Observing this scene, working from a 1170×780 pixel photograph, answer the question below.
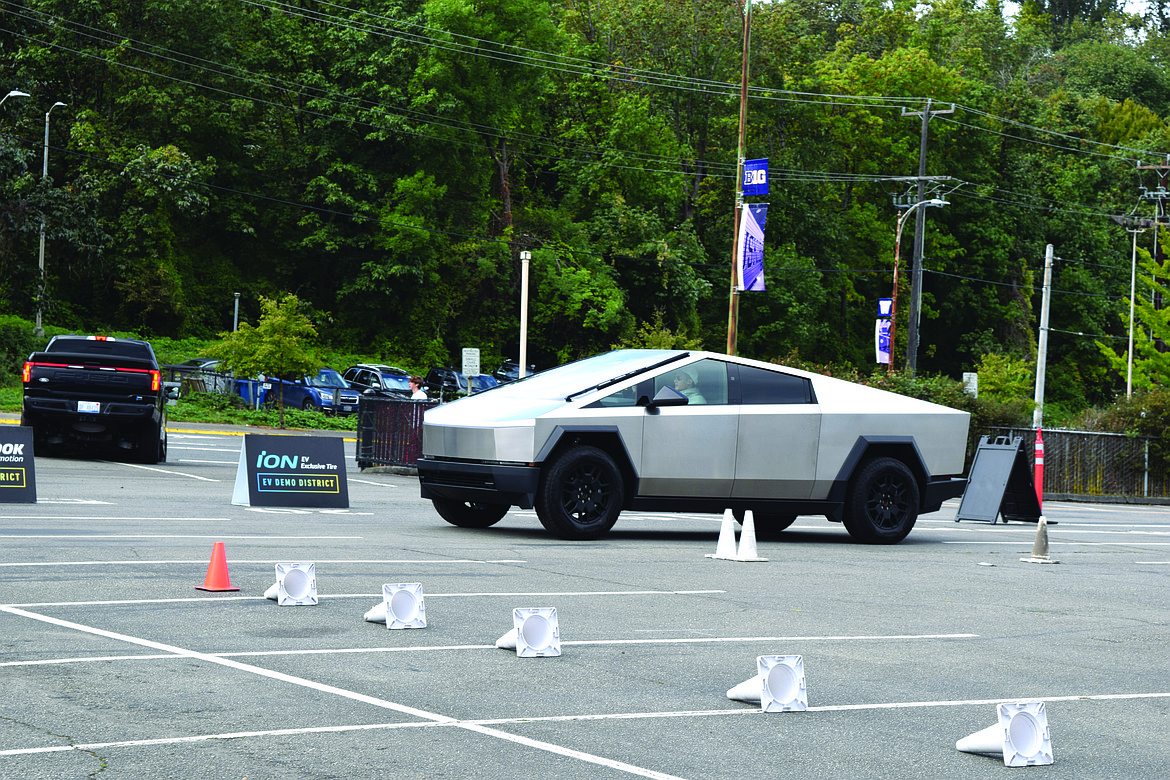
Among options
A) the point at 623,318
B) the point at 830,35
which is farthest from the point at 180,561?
the point at 830,35

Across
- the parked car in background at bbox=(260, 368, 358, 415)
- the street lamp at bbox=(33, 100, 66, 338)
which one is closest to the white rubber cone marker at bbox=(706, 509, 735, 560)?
the parked car in background at bbox=(260, 368, 358, 415)

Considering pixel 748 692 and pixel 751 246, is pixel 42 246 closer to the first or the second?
pixel 751 246

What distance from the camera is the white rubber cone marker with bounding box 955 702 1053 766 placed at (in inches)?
197

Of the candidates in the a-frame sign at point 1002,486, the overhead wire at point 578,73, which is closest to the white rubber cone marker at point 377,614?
the a-frame sign at point 1002,486

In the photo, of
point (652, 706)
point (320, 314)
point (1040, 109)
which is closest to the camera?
point (652, 706)

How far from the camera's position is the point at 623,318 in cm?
5638

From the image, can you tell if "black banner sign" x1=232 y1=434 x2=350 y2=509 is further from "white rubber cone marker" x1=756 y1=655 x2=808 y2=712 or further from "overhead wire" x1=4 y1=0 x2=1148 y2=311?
"overhead wire" x1=4 y1=0 x2=1148 y2=311

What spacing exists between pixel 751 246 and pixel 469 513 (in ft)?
51.5

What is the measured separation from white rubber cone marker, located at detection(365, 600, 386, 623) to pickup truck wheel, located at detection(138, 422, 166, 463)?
13.7 metres

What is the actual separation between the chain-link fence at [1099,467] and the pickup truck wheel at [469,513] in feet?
62.5

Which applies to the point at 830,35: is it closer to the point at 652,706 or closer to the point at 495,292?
the point at 495,292

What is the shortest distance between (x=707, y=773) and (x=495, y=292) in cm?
5399

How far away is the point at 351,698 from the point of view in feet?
18.4

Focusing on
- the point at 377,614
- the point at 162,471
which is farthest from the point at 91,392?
the point at 377,614
